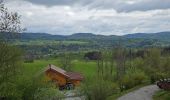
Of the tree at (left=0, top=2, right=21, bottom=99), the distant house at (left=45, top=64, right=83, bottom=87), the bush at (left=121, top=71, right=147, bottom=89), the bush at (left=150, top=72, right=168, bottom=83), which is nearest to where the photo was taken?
the tree at (left=0, top=2, right=21, bottom=99)

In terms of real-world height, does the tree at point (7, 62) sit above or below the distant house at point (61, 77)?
above

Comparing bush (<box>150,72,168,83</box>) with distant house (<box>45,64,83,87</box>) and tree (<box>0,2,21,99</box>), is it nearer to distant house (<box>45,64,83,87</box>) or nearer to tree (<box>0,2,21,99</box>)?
distant house (<box>45,64,83,87</box>)

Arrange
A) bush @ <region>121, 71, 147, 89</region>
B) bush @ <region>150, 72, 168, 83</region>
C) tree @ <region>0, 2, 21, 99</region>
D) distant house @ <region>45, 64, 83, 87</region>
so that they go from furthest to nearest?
distant house @ <region>45, 64, 83, 87</region> < bush @ <region>150, 72, 168, 83</region> < bush @ <region>121, 71, 147, 89</region> < tree @ <region>0, 2, 21, 99</region>

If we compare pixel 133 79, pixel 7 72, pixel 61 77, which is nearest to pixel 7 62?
pixel 7 72

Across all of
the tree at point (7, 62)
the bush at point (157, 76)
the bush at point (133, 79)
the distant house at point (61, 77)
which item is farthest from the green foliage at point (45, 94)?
the distant house at point (61, 77)

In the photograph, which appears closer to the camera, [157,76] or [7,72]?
[7,72]

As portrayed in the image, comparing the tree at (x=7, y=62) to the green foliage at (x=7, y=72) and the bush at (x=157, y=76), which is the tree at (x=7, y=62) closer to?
the green foliage at (x=7, y=72)

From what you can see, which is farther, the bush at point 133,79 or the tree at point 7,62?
the bush at point 133,79

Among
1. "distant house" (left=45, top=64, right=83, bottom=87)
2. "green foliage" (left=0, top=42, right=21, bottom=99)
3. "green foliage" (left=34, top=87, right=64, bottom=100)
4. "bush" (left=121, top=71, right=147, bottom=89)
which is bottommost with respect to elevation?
"distant house" (left=45, top=64, right=83, bottom=87)

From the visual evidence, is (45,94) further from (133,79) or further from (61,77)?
(61,77)

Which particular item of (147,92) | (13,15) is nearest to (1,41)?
(13,15)

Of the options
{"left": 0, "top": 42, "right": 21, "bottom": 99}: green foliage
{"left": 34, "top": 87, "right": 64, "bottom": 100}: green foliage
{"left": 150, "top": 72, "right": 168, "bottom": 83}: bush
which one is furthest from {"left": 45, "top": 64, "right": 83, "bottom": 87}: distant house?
{"left": 0, "top": 42, "right": 21, "bottom": 99}: green foliage

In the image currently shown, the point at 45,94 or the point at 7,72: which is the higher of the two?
the point at 7,72

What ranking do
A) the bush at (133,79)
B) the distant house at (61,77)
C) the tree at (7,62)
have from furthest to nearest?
the distant house at (61,77) < the bush at (133,79) < the tree at (7,62)
